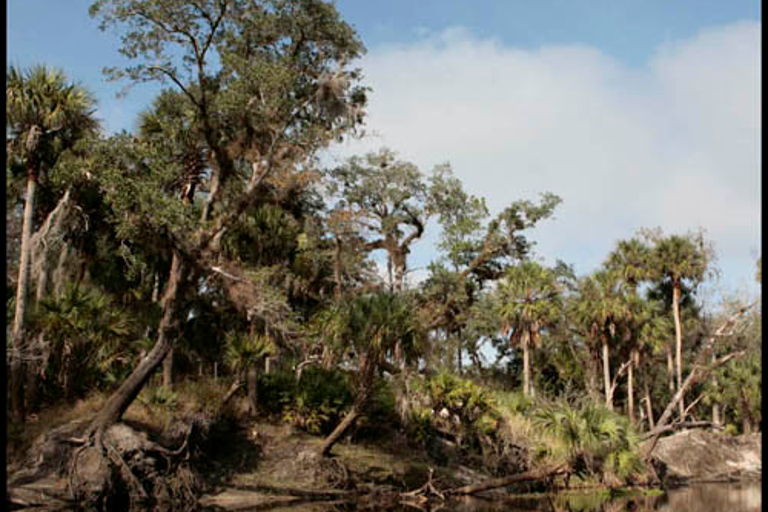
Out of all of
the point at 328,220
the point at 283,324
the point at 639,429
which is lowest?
the point at 639,429

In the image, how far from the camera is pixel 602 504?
20.5 meters

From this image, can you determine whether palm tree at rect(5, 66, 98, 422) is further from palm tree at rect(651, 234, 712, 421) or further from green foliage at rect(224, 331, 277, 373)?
palm tree at rect(651, 234, 712, 421)

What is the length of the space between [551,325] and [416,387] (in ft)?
58.5

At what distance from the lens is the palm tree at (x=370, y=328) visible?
20.9m

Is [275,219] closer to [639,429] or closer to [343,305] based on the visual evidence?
[343,305]

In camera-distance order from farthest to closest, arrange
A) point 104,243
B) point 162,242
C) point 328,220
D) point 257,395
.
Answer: point 328,220 < point 257,395 < point 104,243 < point 162,242

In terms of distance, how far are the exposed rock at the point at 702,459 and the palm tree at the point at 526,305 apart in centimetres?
708

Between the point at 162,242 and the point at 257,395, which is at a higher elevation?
the point at 162,242

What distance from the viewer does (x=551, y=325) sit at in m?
40.9

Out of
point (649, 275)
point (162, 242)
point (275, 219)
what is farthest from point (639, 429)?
point (162, 242)

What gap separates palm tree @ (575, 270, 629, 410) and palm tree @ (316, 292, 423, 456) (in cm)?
2020

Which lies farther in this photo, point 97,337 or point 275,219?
point 275,219

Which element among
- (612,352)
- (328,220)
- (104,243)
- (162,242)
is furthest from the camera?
(612,352)

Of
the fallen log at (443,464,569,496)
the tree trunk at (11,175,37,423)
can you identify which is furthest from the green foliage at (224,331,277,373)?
the fallen log at (443,464,569,496)
